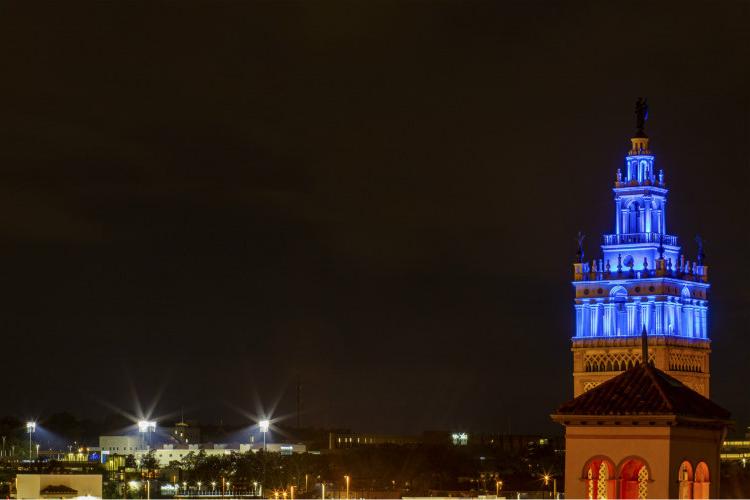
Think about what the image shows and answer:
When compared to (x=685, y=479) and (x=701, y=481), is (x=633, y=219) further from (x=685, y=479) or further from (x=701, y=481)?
(x=685, y=479)

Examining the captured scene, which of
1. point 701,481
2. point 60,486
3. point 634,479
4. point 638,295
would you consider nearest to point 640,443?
point 634,479

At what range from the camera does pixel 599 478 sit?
40188mm

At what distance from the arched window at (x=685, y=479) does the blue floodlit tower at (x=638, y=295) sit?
9911 centimetres

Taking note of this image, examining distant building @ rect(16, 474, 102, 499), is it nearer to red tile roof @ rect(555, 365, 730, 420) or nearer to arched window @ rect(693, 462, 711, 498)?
red tile roof @ rect(555, 365, 730, 420)

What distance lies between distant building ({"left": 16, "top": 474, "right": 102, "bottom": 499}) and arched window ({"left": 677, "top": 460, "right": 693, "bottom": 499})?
2452 cm

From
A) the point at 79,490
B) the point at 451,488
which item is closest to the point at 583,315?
the point at 451,488

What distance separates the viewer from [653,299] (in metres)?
140

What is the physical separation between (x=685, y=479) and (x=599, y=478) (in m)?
1.66

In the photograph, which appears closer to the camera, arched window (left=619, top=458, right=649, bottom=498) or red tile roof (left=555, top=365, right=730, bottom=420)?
arched window (left=619, top=458, right=649, bottom=498)

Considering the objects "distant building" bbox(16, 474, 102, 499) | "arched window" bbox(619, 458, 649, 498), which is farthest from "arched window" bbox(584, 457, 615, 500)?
"distant building" bbox(16, 474, 102, 499)

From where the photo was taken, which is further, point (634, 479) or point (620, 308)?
point (620, 308)

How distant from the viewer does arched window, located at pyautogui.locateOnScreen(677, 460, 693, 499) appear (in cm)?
3962

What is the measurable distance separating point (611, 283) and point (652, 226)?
4794 mm

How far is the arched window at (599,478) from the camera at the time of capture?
39875 millimetres
